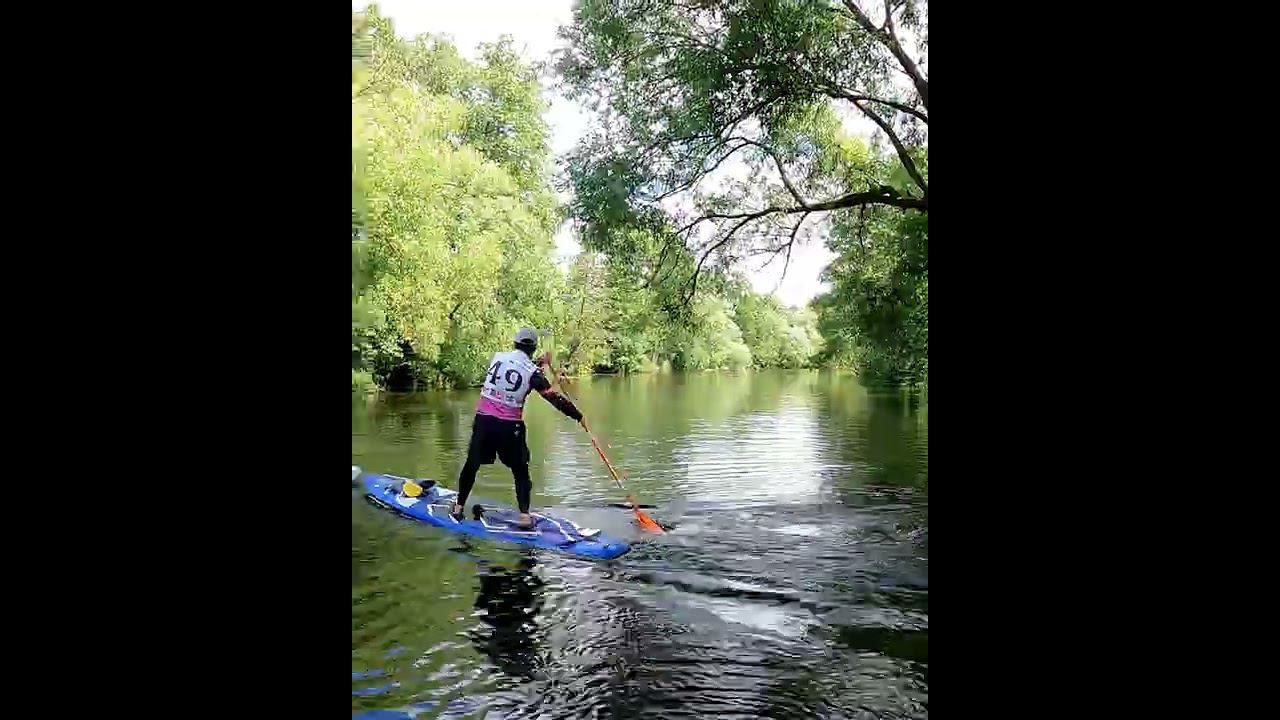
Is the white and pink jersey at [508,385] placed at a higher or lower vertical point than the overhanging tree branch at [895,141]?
lower

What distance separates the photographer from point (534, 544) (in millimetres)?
6895

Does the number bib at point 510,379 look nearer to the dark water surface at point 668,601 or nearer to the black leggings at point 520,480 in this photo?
the black leggings at point 520,480

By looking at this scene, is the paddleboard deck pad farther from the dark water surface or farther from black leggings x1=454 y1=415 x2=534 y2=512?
black leggings x1=454 y1=415 x2=534 y2=512

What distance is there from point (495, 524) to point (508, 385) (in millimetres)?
1201

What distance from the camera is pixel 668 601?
5.41m

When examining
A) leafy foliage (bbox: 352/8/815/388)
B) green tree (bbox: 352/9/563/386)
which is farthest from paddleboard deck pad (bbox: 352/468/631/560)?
green tree (bbox: 352/9/563/386)

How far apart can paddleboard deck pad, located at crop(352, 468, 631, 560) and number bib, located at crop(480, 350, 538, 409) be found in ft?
3.15

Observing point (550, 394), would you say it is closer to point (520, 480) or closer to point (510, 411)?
point (510, 411)

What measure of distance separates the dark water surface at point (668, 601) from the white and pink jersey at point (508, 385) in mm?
1006

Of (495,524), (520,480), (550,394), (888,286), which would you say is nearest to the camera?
(550,394)

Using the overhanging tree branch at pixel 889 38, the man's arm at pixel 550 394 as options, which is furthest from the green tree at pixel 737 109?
the man's arm at pixel 550 394

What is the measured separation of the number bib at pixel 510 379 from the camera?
7004 millimetres

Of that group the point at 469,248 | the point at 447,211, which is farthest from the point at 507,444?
the point at 469,248
